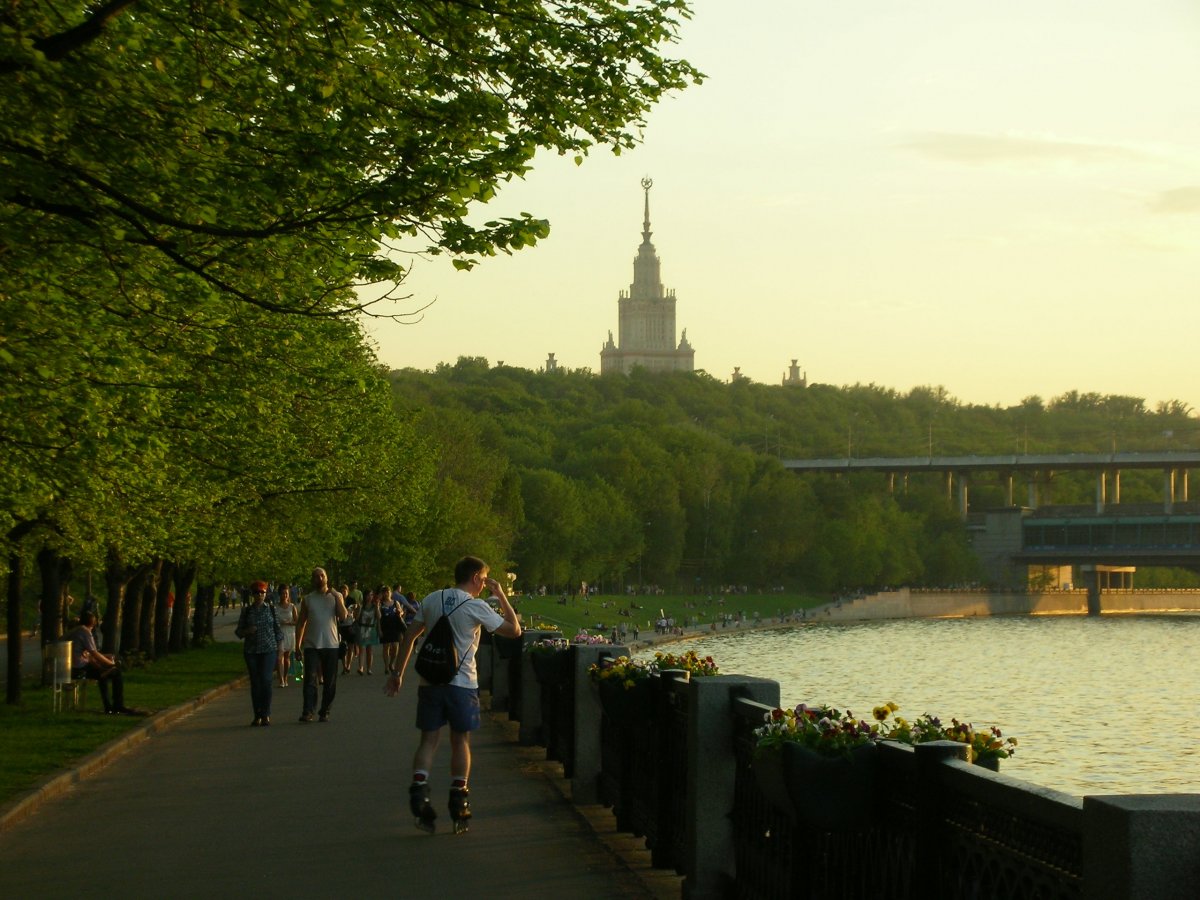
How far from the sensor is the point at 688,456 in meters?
162

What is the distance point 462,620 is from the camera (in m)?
12.6

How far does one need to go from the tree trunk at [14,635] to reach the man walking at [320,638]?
4800 millimetres

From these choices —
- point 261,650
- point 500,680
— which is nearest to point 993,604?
point 500,680

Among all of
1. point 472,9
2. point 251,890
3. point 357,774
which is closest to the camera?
point 251,890

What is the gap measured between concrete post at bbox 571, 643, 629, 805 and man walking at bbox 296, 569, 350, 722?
7.87 m

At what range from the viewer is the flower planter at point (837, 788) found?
7.38m

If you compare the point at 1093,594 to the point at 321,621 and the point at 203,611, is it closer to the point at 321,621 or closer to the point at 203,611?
the point at 203,611

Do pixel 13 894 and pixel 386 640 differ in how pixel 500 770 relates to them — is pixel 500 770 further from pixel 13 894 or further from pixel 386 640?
pixel 386 640

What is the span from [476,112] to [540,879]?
18.0ft

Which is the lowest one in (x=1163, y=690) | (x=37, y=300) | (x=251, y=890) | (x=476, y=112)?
(x=1163, y=690)

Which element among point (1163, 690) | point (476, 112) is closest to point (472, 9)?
point (476, 112)

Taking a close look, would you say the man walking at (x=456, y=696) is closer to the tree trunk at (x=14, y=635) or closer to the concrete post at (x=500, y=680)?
the concrete post at (x=500, y=680)

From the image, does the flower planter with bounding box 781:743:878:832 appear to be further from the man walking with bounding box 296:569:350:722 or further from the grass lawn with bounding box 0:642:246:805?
the man walking with bounding box 296:569:350:722

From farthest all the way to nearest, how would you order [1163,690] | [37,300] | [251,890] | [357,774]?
[1163,690] < [357,774] < [37,300] < [251,890]
